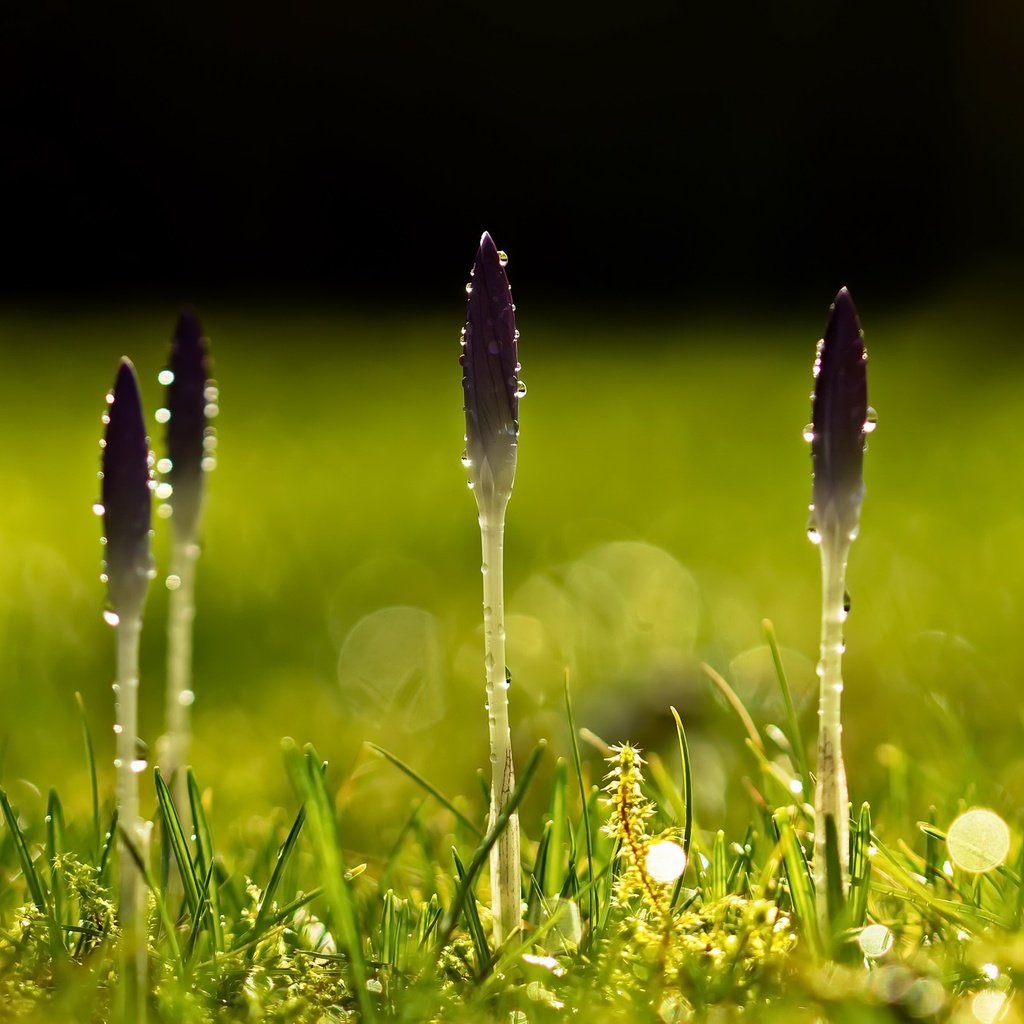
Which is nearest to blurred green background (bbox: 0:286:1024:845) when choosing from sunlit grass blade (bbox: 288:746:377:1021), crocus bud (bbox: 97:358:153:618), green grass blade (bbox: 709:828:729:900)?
green grass blade (bbox: 709:828:729:900)

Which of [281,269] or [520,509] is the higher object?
[281,269]

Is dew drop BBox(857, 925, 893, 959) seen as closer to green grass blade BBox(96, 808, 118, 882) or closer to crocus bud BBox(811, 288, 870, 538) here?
crocus bud BBox(811, 288, 870, 538)

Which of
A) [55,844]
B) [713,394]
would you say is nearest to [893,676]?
[55,844]

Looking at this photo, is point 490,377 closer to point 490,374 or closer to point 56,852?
point 490,374

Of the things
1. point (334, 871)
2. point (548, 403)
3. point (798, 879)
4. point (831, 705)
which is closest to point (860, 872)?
point (798, 879)

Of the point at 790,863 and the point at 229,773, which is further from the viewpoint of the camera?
the point at 229,773

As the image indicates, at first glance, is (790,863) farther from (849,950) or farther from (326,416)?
(326,416)

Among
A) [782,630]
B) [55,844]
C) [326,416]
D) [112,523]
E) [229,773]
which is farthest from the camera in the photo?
[326,416]

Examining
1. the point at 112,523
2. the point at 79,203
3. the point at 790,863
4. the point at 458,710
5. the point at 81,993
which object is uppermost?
the point at 79,203

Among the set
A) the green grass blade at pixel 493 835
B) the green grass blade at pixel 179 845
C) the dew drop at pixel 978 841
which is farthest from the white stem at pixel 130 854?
the dew drop at pixel 978 841
